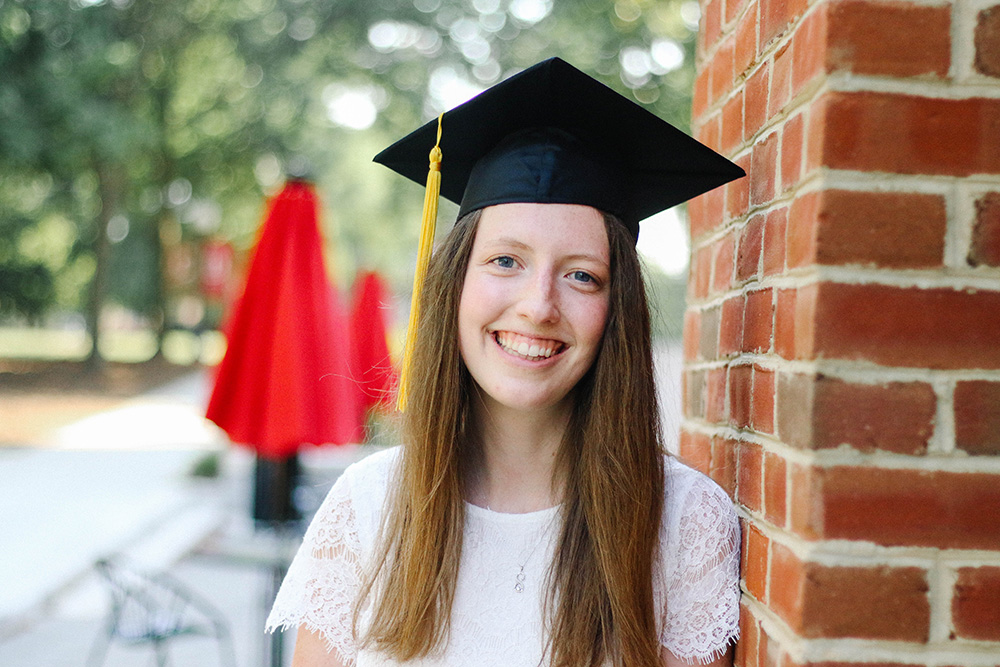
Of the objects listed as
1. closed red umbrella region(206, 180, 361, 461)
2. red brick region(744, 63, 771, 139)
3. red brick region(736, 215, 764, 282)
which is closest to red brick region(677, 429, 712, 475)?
red brick region(736, 215, 764, 282)

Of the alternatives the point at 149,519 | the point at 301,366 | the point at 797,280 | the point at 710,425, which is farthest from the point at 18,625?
the point at 797,280

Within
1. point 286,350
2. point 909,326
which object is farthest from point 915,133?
point 286,350

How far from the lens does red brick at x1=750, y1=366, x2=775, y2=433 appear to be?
123 cm

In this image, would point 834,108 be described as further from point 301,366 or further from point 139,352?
point 139,352

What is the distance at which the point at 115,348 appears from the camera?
2909 cm

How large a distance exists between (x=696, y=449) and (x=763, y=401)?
1.88 ft

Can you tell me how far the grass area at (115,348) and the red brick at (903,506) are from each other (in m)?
22.5

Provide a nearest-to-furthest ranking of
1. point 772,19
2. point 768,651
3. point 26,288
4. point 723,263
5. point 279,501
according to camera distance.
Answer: point 768,651
point 772,19
point 723,263
point 279,501
point 26,288

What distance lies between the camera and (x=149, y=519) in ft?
24.4

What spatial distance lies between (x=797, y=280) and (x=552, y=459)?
806 millimetres

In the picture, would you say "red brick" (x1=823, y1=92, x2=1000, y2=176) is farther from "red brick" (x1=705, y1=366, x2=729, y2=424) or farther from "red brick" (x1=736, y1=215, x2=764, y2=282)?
"red brick" (x1=705, y1=366, x2=729, y2=424)

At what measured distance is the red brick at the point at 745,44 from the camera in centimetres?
145

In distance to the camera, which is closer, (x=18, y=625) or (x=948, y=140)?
(x=948, y=140)

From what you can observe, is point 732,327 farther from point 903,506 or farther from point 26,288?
point 26,288
